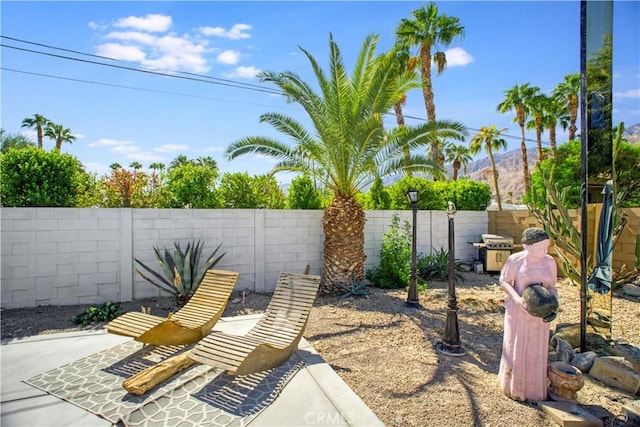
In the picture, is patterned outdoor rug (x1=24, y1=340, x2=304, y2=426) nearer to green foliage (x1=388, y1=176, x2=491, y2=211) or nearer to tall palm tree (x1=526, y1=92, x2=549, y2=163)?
green foliage (x1=388, y1=176, x2=491, y2=211)

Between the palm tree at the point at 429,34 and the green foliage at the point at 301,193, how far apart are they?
10.4 m

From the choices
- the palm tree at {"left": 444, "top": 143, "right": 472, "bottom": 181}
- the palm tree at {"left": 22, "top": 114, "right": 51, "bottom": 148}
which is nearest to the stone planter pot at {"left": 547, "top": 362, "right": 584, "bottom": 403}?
the palm tree at {"left": 444, "top": 143, "right": 472, "bottom": 181}

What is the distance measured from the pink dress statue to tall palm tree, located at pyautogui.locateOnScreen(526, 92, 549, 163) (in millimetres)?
24917

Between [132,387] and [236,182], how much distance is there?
18.5 ft

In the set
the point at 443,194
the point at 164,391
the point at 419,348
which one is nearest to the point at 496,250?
the point at 443,194

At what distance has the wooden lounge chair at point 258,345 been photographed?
3.26 metres

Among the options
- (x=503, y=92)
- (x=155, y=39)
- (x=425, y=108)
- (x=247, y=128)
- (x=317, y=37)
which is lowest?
(x=247, y=128)

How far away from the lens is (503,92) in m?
25.5

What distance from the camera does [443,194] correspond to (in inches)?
452

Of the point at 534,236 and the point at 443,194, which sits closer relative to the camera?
the point at 534,236

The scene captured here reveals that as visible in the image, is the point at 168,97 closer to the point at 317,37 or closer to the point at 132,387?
the point at 317,37

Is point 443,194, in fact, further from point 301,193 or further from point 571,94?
point 571,94

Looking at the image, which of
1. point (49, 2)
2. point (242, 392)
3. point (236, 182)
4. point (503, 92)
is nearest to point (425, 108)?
point (503, 92)

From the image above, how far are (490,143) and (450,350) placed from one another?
26.4 meters
